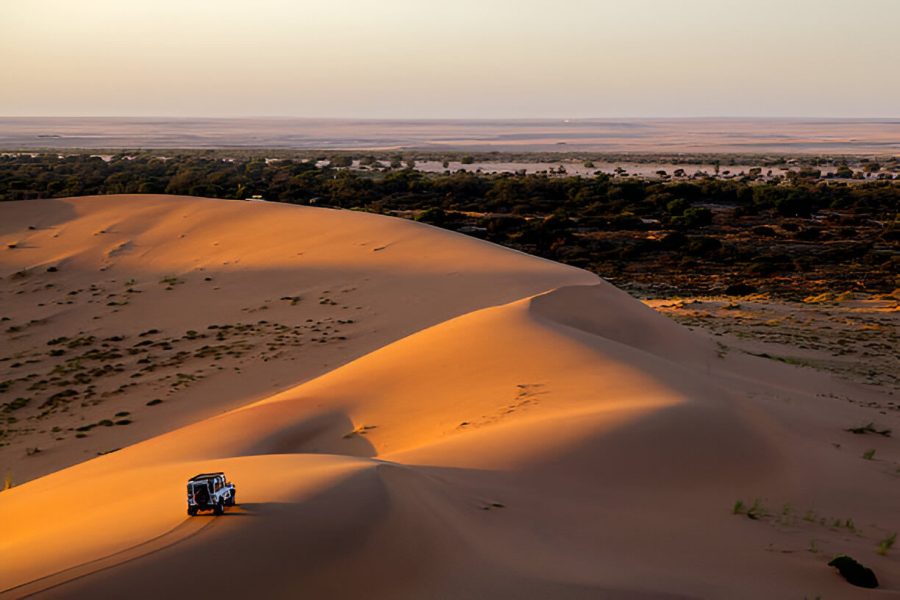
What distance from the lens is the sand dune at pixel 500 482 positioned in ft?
14.7

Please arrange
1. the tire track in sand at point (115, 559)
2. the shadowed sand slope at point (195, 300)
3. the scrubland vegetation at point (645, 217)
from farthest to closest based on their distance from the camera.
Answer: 1. the scrubland vegetation at point (645, 217)
2. the shadowed sand slope at point (195, 300)
3. the tire track in sand at point (115, 559)

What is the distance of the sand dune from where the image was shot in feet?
14.7

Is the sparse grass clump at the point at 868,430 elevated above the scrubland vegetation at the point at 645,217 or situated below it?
above

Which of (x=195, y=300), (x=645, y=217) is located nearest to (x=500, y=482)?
(x=195, y=300)

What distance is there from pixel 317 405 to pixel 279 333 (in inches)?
241

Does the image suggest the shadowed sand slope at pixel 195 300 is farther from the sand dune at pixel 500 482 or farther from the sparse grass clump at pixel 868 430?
the sparse grass clump at pixel 868 430

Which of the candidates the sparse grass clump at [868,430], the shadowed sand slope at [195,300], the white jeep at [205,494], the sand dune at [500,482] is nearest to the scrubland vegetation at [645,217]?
the shadowed sand slope at [195,300]

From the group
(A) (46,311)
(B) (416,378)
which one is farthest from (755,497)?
(A) (46,311)

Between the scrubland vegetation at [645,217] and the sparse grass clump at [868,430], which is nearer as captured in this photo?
the sparse grass clump at [868,430]

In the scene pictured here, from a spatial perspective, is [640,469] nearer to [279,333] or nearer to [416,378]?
[416,378]

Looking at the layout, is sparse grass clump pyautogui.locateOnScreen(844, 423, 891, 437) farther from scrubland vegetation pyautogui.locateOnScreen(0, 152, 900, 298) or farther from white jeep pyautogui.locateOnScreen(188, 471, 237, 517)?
scrubland vegetation pyautogui.locateOnScreen(0, 152, 900, 298)

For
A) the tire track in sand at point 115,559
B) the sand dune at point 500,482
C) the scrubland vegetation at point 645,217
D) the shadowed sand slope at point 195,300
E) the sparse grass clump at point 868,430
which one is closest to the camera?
the tire track in sand at point 115,559

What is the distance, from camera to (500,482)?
624 cm

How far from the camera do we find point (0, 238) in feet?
86.0
